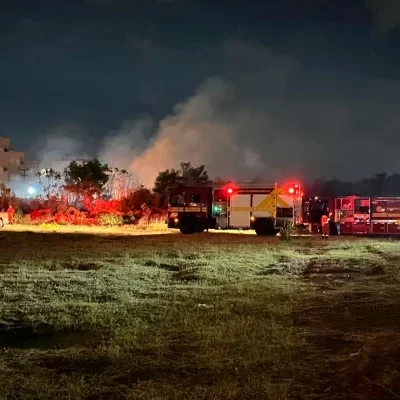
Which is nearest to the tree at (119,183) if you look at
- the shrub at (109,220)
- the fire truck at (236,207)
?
the shrub at (109,220)

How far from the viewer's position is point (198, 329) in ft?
27.6

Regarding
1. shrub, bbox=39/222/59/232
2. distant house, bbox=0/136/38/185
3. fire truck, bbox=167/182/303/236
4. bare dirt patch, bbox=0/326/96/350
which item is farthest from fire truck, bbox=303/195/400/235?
distant house, bbox=0/136/38/185

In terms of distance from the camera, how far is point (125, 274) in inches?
568

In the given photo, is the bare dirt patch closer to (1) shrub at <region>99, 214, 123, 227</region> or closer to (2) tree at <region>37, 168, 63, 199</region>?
(1) shrub at <region>99, 214, 123, 227</region>

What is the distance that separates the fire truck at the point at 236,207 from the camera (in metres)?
32.2

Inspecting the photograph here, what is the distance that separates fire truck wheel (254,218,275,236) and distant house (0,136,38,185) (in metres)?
40.0

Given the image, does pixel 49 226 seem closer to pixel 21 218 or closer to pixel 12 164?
pixel 21 218

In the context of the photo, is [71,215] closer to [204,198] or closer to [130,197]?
[130,197]

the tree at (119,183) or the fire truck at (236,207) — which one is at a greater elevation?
the tree at (119,183)

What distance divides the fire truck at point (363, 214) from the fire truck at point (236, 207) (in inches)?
99.5

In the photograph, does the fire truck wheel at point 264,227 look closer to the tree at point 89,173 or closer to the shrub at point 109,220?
the shrub at point 109,220

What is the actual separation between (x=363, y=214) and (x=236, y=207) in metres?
7.17

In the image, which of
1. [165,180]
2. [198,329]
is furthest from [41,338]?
→ [165,180]

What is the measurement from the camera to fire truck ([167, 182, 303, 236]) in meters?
32.2
